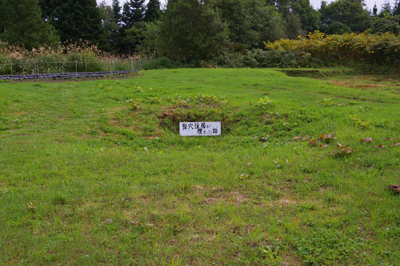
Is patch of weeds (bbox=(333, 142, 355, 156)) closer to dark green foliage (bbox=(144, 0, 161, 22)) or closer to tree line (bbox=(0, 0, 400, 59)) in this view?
tree line (bbox=(0, 0, 400, 59))

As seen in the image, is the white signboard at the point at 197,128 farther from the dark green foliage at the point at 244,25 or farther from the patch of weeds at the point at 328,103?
the dark green foliage at the point at 244,25

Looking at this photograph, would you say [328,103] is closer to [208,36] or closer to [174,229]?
[174,229]

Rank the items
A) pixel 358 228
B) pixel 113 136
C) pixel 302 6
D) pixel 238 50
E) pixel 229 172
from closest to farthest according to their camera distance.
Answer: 1. pixel 358 228
2. pixel 229 172
3. pixel 113 136
4. pixel 238 50
5. pixel 302 6

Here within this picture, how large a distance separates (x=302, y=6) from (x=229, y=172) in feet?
174

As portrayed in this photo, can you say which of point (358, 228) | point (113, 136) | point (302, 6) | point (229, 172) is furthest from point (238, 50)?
point (302, 6)

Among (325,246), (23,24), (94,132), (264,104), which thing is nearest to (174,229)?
(325,246)

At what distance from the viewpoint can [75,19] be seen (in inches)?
1426

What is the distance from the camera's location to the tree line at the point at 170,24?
20109 millimetres

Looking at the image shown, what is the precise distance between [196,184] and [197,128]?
1892 millimetres

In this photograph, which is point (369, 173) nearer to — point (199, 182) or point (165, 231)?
point (199, 182)

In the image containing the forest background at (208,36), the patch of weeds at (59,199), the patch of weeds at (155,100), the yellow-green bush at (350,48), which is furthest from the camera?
the forest background at (208,36)

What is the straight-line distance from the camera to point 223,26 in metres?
20.5

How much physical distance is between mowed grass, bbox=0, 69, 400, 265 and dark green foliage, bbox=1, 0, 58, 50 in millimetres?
18894

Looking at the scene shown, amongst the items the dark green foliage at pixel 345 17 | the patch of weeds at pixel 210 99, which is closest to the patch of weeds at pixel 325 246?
Answer: the patch of weeds at pixel 210 99
